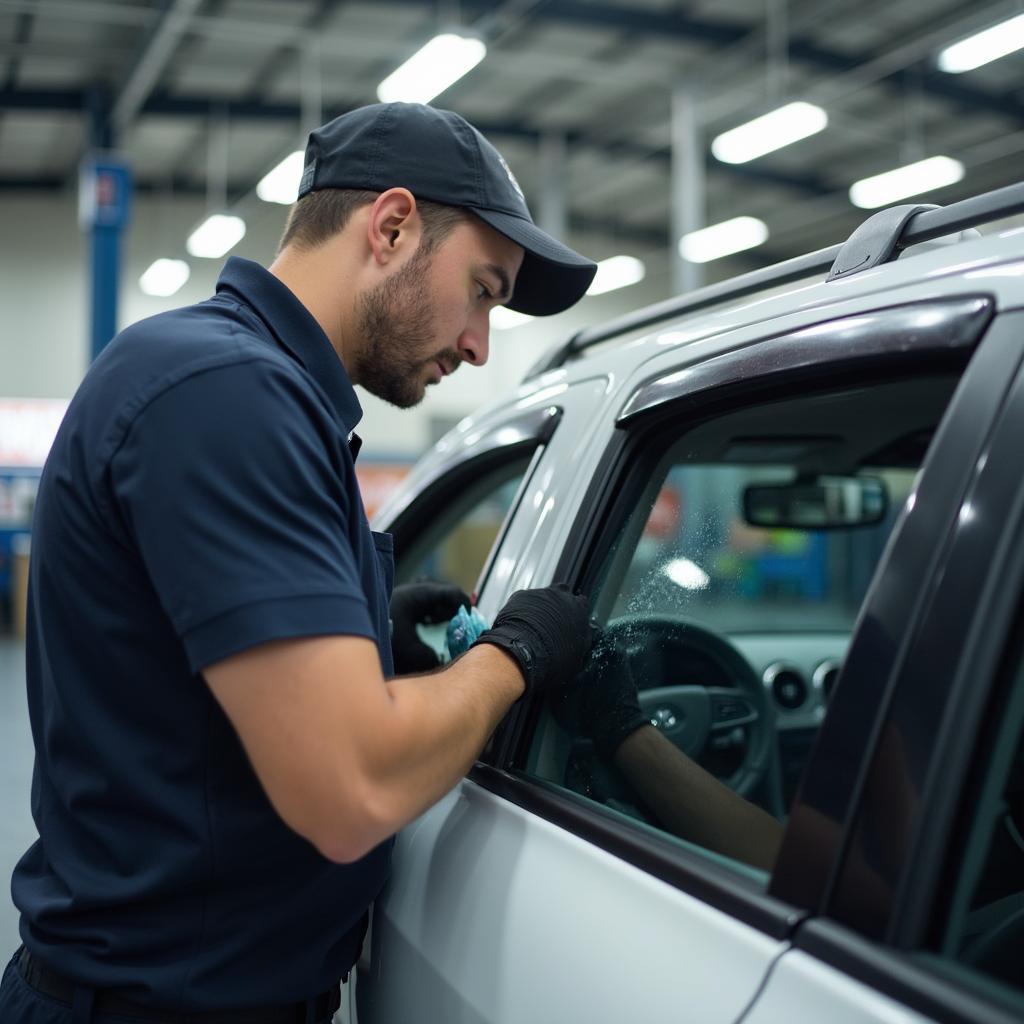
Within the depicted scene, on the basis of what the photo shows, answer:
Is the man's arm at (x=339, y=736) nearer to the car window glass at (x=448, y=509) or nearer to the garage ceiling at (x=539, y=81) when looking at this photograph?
the car window glass at (x=448, y=509)

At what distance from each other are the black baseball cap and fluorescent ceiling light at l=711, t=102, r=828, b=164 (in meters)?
7.85

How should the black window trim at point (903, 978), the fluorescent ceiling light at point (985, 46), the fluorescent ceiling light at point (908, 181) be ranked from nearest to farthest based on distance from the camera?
1. the black window trim at point (903, 978)
2. the fluorescent ceiling light at point (985, 46)
3. the fluorescent ceiling light at point (908, 181)

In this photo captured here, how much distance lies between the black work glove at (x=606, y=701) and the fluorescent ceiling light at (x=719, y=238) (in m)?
10.1

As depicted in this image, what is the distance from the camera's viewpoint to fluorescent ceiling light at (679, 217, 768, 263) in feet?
36.3

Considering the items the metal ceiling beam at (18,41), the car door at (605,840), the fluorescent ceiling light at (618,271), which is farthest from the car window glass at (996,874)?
the fluorescent ceiling light at (618,271)

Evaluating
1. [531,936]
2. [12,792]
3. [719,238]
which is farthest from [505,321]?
[531,936]

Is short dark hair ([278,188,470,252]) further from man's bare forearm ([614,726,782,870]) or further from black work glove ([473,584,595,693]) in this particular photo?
man's bare forearm ([614,726,782,870])

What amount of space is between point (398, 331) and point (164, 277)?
14.1 m

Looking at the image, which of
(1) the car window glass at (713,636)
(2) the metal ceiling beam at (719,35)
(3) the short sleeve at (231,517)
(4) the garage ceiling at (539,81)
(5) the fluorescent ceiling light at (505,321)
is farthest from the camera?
(5) the fluorescent ceiling light at (505,321)

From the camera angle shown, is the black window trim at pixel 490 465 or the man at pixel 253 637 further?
the black window trim at pixel 490 465

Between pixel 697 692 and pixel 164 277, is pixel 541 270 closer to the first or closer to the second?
pixel 697 692

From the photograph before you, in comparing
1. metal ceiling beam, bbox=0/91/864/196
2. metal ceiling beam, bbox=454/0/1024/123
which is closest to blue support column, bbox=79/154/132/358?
metal ceiling beam, bbox=0/91/864/196

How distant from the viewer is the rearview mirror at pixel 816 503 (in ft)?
8.61

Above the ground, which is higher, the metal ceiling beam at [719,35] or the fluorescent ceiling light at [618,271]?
the metal ceiling beam at [719,35]
